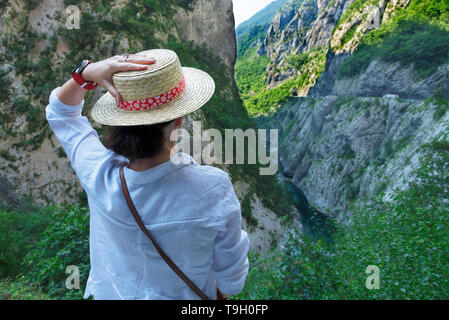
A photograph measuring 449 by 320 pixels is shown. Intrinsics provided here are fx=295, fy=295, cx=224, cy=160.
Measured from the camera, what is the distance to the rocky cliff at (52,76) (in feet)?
38.2

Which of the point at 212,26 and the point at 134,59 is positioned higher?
the point at 134,59

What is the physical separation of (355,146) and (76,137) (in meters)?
26.4

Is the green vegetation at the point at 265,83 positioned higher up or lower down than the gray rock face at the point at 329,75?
lower down

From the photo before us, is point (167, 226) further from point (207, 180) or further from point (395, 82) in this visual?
point (395, 82)

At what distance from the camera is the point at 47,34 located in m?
13.4

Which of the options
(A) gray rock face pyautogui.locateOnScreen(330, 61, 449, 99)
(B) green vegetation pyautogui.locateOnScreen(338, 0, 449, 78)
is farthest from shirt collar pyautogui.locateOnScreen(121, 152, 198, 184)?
(B) green vegetation pyautogui.locateOnScreen(338, 0, 449, 78)

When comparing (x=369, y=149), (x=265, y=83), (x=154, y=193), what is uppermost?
(x=154, y=193)

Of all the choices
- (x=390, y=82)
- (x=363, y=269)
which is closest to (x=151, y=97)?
(x=363, y=269)

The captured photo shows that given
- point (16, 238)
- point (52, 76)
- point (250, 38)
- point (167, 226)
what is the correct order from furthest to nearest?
1. point (250, 38)
2. point (52, 76)
3. point (16, 238)
4. point (167, 226)

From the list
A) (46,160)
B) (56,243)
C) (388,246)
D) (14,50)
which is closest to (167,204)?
(56,243)

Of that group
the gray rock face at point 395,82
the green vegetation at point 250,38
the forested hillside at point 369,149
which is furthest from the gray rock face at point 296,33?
the gray rock face at point 395,82

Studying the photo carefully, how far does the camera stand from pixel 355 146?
2489 cm

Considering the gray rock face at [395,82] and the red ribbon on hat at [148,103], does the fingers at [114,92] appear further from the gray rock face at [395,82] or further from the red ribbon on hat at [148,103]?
the gray rock face at [395,82]

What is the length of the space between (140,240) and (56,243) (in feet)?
10.2
